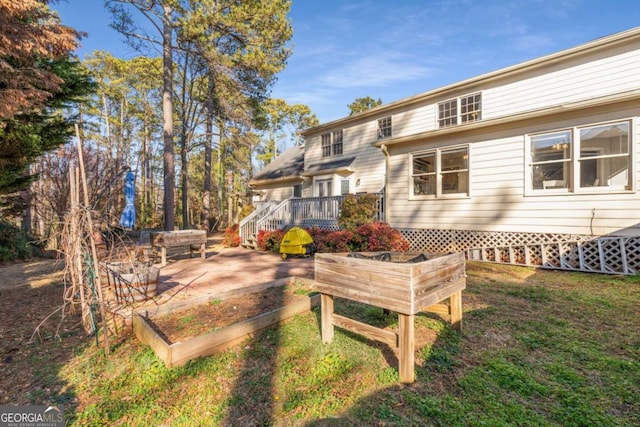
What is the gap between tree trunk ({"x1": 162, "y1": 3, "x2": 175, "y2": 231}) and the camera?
12031mm

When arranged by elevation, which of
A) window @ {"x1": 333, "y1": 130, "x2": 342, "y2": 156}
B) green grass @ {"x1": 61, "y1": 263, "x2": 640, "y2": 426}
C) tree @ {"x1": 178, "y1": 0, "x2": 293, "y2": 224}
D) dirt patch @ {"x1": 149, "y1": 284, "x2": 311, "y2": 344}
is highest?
tree @ {"x1": 178, "y1": 0, "x2": 293, "y2": 224}

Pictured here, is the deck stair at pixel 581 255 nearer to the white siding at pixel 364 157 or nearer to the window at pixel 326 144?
the white siding at pixel 364 157

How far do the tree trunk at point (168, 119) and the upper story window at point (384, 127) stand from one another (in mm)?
9344

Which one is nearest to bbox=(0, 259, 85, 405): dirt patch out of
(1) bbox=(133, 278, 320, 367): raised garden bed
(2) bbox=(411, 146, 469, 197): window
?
(1) bbox=(133, 278, 320, 367): raised garden bed

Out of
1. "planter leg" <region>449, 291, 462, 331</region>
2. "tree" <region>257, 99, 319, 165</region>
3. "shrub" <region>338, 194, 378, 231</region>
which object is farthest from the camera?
"tree" <region>257, 99, 319, 165</region>

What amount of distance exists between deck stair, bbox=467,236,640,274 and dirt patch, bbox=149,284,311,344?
6.08 meters

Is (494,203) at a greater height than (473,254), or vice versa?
(494,203)

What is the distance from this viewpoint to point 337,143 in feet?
52.5

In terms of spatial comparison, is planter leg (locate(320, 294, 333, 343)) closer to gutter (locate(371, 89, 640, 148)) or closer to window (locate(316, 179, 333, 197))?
gutter (locate(371, 89, 640, 148))

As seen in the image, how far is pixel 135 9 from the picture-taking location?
12531 mm

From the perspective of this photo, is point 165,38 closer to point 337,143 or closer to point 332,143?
point 332,143

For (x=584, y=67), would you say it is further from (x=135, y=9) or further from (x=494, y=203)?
(x=135, y=9)

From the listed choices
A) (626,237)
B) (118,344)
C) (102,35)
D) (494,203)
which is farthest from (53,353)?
(102,35)

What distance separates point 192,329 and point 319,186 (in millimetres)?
12392
